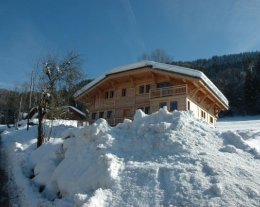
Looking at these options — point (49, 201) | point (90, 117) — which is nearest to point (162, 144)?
point (49, 201)

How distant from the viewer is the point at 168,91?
28094mm

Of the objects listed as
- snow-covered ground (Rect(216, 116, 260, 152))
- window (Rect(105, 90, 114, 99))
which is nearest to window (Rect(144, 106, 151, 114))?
window (Rect(105, 90, 114, 99))

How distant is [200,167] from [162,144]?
221 cm

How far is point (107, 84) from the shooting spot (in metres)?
Answer: 33.5

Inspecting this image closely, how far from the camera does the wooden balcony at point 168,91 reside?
2727 cm

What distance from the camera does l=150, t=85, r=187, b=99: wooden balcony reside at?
2727 centimetres

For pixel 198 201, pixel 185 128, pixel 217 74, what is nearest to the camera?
pixel 198 201

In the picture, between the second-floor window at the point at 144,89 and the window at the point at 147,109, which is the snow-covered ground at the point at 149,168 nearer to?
the window at the point at 147,109

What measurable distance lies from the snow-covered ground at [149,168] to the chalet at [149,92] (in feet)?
39.1

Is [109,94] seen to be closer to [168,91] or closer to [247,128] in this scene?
[168,91]

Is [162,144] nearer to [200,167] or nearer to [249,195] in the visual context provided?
[200,167]

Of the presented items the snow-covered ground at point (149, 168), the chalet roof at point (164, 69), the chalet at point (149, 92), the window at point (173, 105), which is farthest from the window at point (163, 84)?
the snow-covered ground at point (149, 168)

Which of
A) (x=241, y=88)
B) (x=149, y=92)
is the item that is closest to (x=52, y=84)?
(x=149, y=92)

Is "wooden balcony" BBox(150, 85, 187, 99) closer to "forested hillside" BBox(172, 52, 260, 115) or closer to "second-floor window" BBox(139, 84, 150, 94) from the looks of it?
"second-floor window" BBox(139, 84, 150, 94)
